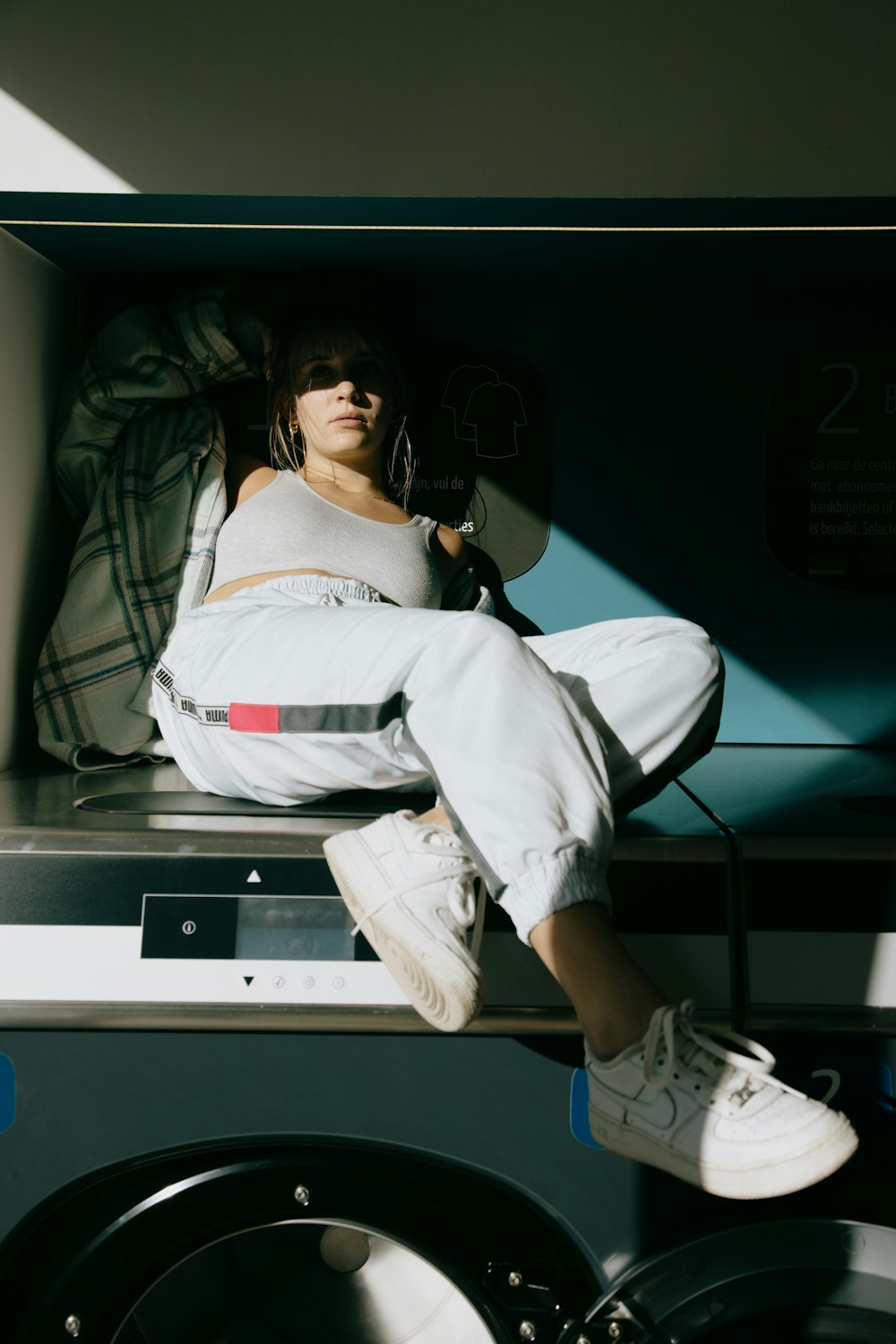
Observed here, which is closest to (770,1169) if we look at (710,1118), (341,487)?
(710,1118)

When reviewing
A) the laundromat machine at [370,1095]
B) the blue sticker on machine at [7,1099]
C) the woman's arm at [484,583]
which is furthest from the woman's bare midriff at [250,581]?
the blue sticker on machine at [7,1099]

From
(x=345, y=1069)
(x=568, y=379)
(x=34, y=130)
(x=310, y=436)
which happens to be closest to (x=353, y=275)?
(x=310, y=436)

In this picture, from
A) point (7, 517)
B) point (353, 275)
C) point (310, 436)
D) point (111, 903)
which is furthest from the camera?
point (310, 436)

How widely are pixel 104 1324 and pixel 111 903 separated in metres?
0.36

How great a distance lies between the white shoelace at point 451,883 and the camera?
88cm

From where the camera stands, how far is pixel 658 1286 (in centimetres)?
92

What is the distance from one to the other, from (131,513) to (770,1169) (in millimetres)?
1088

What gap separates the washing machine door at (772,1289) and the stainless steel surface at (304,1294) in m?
0.14

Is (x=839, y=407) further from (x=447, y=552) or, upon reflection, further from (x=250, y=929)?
(x=250, y=929)

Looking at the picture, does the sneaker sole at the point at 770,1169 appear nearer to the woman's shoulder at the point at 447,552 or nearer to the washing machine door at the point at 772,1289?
the washing machine door at the point at 772,1289

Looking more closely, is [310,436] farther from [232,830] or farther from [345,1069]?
[345,1069]

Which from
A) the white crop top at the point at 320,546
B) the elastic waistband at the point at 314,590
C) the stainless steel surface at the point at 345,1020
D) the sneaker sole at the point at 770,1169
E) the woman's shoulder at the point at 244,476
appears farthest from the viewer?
the woman's shoulder at the point at 244,476

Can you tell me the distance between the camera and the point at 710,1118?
2.67ft

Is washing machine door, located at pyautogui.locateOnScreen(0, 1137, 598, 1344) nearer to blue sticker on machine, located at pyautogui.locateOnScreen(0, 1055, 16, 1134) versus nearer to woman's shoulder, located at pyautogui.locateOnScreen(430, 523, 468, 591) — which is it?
blue sticker on machine, located at pyautogui.locateOnScreen(0, 1055, 16, 1134)
